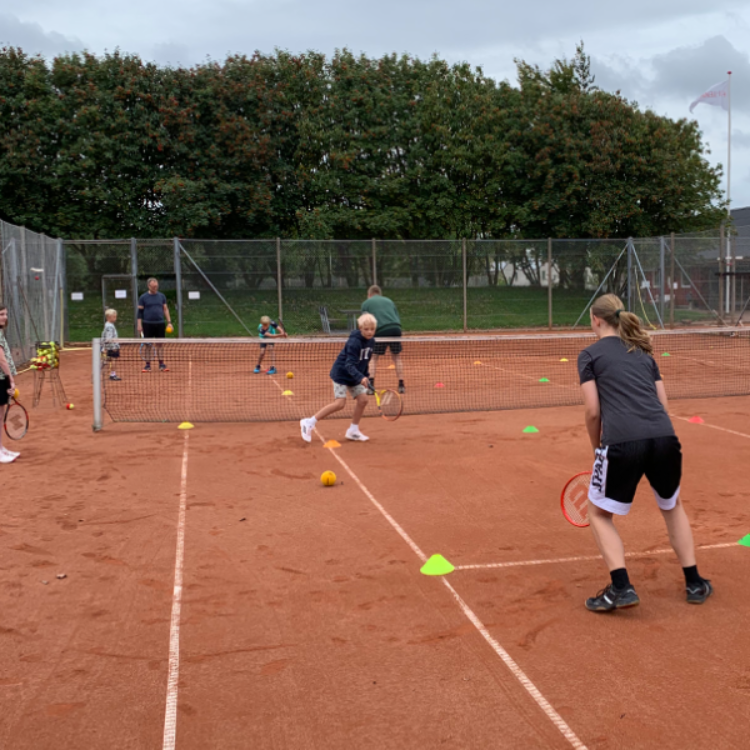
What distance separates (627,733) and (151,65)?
2784 centimetres

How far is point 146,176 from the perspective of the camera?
27.1 m

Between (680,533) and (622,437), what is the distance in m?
0.67

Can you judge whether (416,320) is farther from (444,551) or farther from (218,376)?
(444,551)

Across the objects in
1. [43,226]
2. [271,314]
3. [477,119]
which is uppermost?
[477,119]

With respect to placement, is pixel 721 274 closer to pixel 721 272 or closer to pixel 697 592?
pixel 721 272

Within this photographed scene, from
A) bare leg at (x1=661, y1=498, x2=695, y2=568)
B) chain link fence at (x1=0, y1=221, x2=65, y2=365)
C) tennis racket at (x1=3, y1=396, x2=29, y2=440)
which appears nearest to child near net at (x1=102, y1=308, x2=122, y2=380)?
chain link fence at (x1=0, y1=221, x2=65, y2=365)

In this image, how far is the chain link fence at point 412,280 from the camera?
75.7 ft

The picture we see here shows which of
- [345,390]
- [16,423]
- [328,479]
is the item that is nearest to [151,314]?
[16,423]

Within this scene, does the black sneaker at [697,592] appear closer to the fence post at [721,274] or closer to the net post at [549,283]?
the fence post at [721,274]

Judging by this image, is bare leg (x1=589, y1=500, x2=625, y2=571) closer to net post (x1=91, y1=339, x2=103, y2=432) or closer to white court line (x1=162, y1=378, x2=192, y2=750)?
white court line (x1=162, y1=378, x2=192, y2=750)

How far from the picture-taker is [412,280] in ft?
82.0

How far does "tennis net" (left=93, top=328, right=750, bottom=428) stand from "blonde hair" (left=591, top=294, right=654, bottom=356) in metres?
4.20

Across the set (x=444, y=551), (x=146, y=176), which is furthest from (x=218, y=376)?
(x=146, y=176)

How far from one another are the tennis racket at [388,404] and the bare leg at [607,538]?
652 cm
